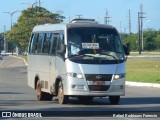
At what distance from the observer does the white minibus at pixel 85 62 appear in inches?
750

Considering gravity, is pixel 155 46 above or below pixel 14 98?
below

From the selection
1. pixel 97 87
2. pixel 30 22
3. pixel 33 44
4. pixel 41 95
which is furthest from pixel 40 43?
pixel 30 22

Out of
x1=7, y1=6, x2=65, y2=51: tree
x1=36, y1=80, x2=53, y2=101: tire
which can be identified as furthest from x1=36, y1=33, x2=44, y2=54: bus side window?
x1=7, y1=6, x2=65, y2=51: tree

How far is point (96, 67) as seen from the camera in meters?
19.1

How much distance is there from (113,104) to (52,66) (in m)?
2.48

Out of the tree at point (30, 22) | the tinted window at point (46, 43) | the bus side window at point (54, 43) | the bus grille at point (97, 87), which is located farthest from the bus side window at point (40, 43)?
the tree at point (30, 22)

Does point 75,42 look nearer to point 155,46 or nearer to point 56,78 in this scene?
point 56,78

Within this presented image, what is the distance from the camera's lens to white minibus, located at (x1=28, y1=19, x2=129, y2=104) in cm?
1905

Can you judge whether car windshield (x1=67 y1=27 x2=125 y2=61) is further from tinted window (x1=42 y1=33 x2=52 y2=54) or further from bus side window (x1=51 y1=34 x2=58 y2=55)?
tinted window (x1=42 y1=33 x2=52 y2=54)

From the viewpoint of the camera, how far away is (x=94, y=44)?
19.7m

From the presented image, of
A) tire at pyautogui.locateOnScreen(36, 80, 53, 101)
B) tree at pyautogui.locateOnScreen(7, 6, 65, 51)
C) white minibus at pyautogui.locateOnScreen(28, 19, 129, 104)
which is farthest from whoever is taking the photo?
tree at pyautogui.locateOnScreen(7, 6, 65, 51)

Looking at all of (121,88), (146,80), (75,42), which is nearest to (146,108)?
(121,88)

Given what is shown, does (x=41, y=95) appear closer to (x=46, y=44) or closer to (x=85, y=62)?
(x=46, y=44)

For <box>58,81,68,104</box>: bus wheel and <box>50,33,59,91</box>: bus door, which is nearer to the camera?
<box>58,81,68,104</box>: bus wheel
